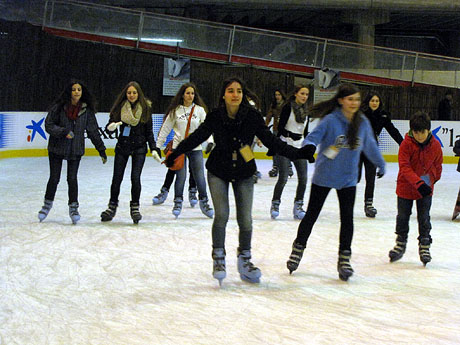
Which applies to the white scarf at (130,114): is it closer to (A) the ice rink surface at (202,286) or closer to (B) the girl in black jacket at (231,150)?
(A) the ice rink surface at (202,286)

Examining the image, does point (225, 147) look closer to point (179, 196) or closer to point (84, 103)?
point (84, 103)

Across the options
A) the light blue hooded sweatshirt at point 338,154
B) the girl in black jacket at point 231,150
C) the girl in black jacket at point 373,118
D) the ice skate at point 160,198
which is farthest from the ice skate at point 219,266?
the ice skate at point 160,198

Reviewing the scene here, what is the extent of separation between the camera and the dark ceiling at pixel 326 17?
66.0 feet

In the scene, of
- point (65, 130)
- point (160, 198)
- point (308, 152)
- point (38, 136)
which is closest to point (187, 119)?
point (65, 130)

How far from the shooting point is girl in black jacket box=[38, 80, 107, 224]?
632 centimetres

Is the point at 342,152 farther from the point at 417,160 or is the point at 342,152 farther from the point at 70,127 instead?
the point at 70,127

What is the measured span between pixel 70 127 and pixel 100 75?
891 cm

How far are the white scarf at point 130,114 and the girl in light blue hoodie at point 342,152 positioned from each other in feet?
7.90

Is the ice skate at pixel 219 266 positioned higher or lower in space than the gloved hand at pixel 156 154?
lower

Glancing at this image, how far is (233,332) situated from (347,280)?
136cm

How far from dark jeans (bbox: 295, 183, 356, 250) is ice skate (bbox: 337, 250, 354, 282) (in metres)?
0.04

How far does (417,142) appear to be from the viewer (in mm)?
5051

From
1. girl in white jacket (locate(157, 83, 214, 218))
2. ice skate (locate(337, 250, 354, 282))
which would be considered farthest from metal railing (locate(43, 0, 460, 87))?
ice skate (locate(337, 250, 354, 282))

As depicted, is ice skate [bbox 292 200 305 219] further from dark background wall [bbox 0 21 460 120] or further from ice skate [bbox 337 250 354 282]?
dark background wall [bbox 0 21 460 120]
